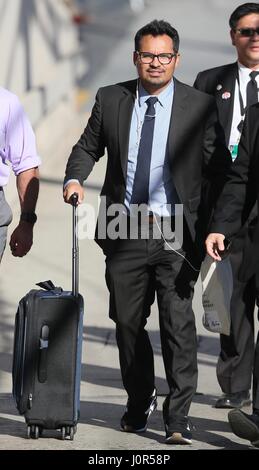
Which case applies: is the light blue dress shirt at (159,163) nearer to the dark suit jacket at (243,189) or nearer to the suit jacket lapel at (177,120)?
the suit jacket lapel at (177,120)

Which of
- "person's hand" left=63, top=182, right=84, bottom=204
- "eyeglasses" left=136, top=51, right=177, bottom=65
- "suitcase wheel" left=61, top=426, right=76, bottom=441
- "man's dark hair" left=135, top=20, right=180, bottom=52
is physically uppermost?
"man's dark hair" left=135, top=20, right=180, bottom=52

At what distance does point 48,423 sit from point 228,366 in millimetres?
1290

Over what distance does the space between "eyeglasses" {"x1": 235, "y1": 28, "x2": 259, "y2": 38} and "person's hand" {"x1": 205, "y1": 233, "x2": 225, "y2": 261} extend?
1413 millimetres

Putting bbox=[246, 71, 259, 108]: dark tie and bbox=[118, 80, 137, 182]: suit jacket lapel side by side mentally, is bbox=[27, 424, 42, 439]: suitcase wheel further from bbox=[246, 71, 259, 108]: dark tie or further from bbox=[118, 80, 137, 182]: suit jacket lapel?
bbox=[246, 71, 259, 108]: dark tie

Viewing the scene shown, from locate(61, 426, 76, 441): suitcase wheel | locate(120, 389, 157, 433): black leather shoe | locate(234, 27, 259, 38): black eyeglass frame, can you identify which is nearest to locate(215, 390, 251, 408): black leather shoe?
locate(120, 389, 157, 433): black leather shoe

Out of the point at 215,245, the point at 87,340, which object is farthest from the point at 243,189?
the point at 87,340

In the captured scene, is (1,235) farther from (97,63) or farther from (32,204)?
(97,63)

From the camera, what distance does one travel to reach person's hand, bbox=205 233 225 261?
6.21m

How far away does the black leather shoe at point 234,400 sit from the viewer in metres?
7.19

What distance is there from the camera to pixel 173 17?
2905 cm

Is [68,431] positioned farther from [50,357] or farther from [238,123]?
[238,123]

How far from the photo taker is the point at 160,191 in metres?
6.42

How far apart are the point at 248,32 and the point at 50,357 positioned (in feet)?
6.77
